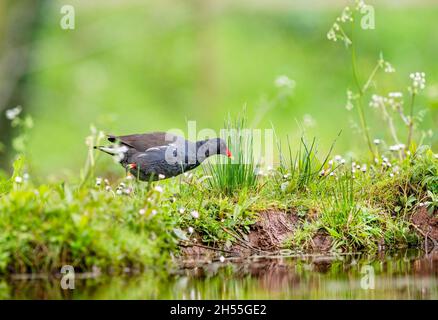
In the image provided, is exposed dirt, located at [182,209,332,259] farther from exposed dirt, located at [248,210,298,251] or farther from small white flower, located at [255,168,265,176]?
small white flower, located at [255,168,265,176]

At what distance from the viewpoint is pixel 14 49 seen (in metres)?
12.7

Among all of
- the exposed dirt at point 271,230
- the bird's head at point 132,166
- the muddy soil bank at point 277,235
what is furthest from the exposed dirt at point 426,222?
the bird's head at point 132,166

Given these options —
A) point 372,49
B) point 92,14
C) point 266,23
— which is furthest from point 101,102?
point 372,49

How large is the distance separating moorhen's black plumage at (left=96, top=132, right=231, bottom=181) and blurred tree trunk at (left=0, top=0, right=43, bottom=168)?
393cm

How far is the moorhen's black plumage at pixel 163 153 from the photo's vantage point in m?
8.88

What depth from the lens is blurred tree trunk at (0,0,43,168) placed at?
12508 mm

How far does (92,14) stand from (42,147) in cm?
306

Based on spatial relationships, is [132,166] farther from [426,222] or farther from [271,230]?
[426,222]

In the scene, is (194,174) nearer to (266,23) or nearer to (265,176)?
(265,176)

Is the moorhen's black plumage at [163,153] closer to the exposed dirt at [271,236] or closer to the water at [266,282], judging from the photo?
the exposed dirt at [271,236]

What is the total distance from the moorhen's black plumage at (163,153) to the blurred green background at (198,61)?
5.98m

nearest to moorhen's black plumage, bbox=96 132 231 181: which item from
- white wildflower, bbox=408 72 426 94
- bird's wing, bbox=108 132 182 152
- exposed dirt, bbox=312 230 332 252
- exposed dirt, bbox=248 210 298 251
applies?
bird's wing, bbox=108 132 182 152

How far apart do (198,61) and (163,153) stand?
8.18 meters

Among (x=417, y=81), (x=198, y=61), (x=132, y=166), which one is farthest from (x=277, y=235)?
(x=198, y=61)
